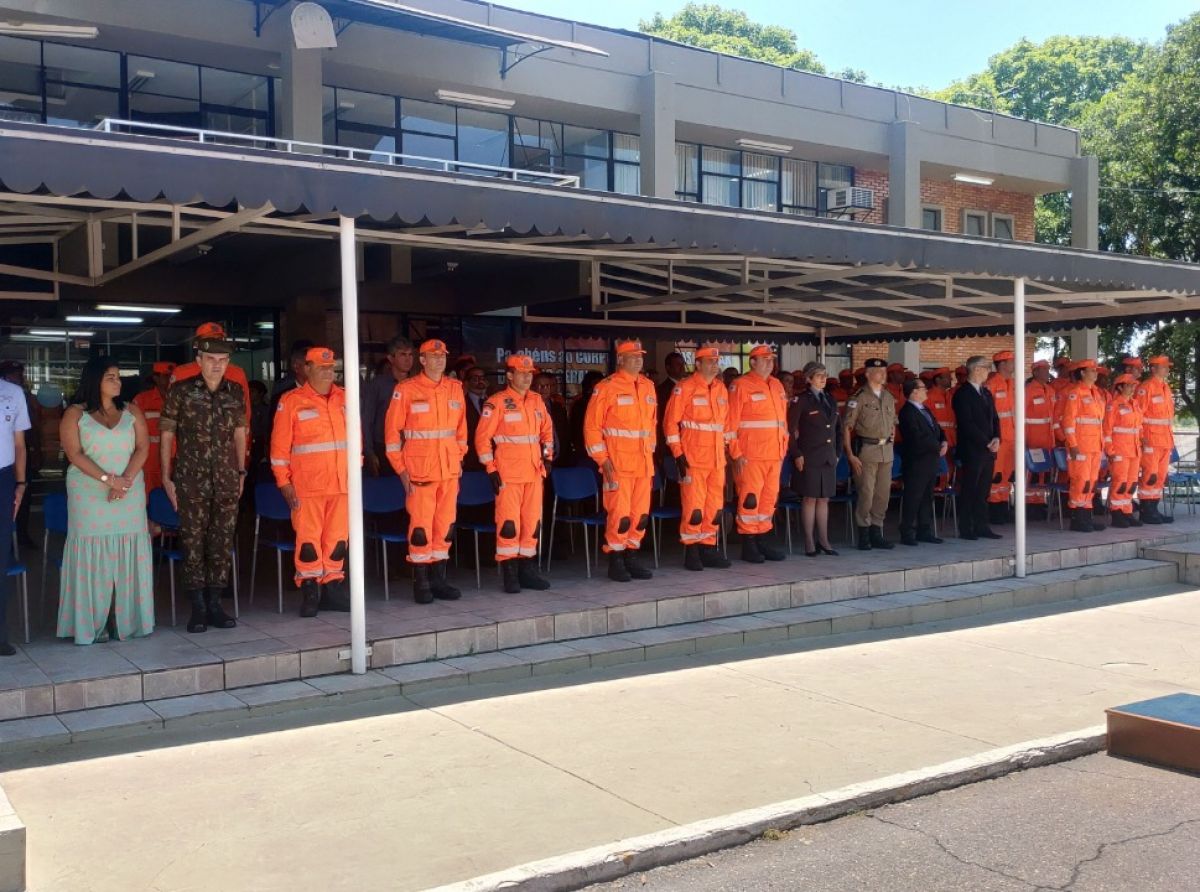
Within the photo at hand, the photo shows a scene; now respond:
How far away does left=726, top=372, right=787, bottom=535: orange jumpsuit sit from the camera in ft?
33.2

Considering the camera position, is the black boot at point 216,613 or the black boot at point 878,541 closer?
the black boot at point 216,613

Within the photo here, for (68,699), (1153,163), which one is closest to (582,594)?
(68,699)

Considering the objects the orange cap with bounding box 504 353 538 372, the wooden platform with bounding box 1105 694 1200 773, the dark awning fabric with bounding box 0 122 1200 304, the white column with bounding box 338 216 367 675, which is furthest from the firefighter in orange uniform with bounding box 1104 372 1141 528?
the white column with bounding box 338 216 367 675

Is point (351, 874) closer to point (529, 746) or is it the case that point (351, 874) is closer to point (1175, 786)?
point (529, 746)

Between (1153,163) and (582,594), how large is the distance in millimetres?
20966

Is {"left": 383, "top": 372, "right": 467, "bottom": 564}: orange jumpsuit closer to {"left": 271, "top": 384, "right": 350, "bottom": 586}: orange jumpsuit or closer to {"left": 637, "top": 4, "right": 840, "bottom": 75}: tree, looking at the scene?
{"left": 271, "top": 384, "right": 350, "bottom": 586}: orange jumpsuit

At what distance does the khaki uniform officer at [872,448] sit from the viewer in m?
11.0

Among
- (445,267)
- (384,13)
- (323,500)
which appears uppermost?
(384,13)

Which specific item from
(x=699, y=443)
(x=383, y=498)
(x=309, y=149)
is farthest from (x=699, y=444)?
(x=309, y=149)

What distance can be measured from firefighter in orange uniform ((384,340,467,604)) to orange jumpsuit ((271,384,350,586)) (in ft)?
1.81

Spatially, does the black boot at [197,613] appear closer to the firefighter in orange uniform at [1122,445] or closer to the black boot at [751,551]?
the black boot at [751,551]

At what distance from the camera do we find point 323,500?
25.2ft

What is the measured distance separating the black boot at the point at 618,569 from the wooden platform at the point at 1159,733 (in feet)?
13.7

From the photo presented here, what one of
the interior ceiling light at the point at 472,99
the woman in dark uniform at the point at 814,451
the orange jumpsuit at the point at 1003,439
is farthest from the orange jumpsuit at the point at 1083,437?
the interior ceiling light at the point at 472,99
